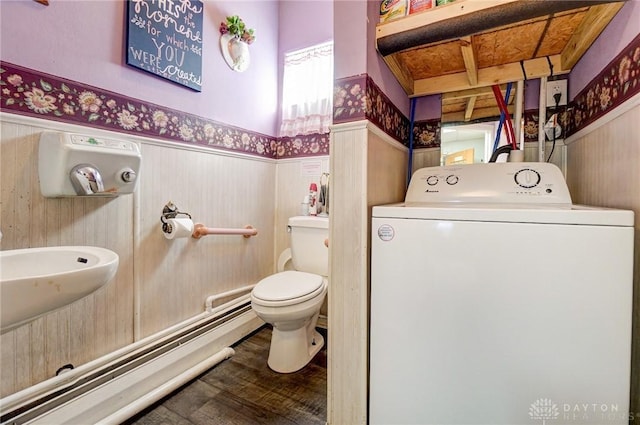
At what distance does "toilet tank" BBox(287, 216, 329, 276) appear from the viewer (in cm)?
172

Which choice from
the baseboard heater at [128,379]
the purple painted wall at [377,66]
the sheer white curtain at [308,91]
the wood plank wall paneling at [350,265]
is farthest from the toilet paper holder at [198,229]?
the purple painted wall at [377,66]

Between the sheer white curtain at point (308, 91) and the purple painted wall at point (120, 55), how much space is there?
0.16m

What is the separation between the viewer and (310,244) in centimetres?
177

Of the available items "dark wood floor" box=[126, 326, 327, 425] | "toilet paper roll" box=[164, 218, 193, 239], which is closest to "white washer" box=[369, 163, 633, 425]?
"dark wood floor" box=[126, 326, 327, 425]

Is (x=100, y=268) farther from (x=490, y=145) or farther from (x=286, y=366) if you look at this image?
(x=490, y=145)

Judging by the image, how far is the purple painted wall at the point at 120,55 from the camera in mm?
987

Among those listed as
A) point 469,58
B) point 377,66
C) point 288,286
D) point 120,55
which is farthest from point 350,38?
point 288,286

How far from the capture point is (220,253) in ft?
5.76

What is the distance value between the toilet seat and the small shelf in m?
1.15

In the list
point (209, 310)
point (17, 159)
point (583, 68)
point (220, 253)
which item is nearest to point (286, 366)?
point (209, 310)

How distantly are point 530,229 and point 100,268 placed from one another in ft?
4.01

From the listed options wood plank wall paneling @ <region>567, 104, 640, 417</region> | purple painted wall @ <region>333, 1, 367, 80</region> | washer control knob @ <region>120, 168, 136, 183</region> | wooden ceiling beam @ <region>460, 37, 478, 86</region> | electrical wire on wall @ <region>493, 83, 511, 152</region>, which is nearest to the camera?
wood plank wall paneling @ <region>567, 104, 640, 417</region>

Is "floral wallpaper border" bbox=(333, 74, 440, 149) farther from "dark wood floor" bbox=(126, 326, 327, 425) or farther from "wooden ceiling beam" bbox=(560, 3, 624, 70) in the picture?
"dark wood floor" bbox=(126, 326, 327, 425)

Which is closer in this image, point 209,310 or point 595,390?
point 595,390
